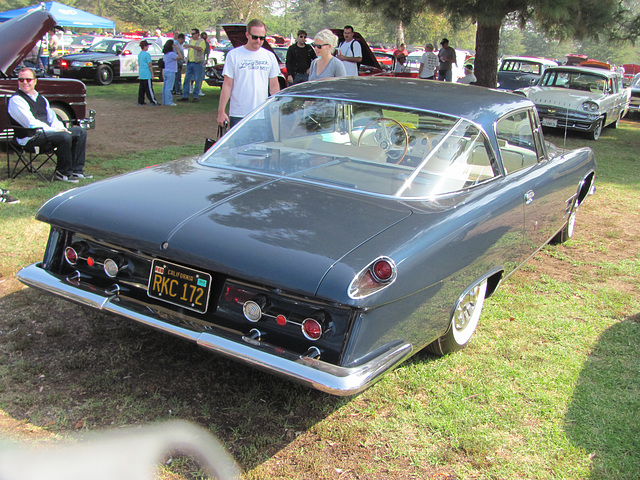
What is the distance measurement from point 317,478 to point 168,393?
91cm

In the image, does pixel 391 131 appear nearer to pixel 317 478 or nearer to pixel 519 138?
pixel 519 138

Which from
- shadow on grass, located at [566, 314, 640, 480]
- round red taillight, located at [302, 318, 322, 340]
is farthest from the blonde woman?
round red taillight, located at [302, 318, 322, 340]

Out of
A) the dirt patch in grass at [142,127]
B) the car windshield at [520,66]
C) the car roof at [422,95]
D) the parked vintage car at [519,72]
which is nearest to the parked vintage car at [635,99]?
the parked vintage car at [519,72]

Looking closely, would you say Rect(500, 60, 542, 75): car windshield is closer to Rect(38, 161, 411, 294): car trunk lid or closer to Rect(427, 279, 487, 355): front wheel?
Rect(427, 279, 487, 355): front wheel

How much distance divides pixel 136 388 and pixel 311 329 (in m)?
1.06

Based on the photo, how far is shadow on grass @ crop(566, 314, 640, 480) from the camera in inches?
101

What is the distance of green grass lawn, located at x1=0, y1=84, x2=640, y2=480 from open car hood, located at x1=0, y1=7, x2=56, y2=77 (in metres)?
4.03

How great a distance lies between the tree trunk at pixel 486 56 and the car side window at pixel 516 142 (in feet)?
30.6

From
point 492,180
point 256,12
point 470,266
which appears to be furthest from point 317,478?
point 256,12

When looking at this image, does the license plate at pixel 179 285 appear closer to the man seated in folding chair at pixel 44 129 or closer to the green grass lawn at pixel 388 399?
the green grass lawn at pixel 388 399

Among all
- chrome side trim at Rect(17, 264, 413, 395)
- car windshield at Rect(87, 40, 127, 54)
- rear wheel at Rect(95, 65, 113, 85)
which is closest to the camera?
chrome side trim at Rect(17, 264, 413, 395)

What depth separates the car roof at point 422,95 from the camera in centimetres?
361

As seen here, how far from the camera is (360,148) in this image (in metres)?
3.57

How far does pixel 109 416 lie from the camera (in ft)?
8.64
